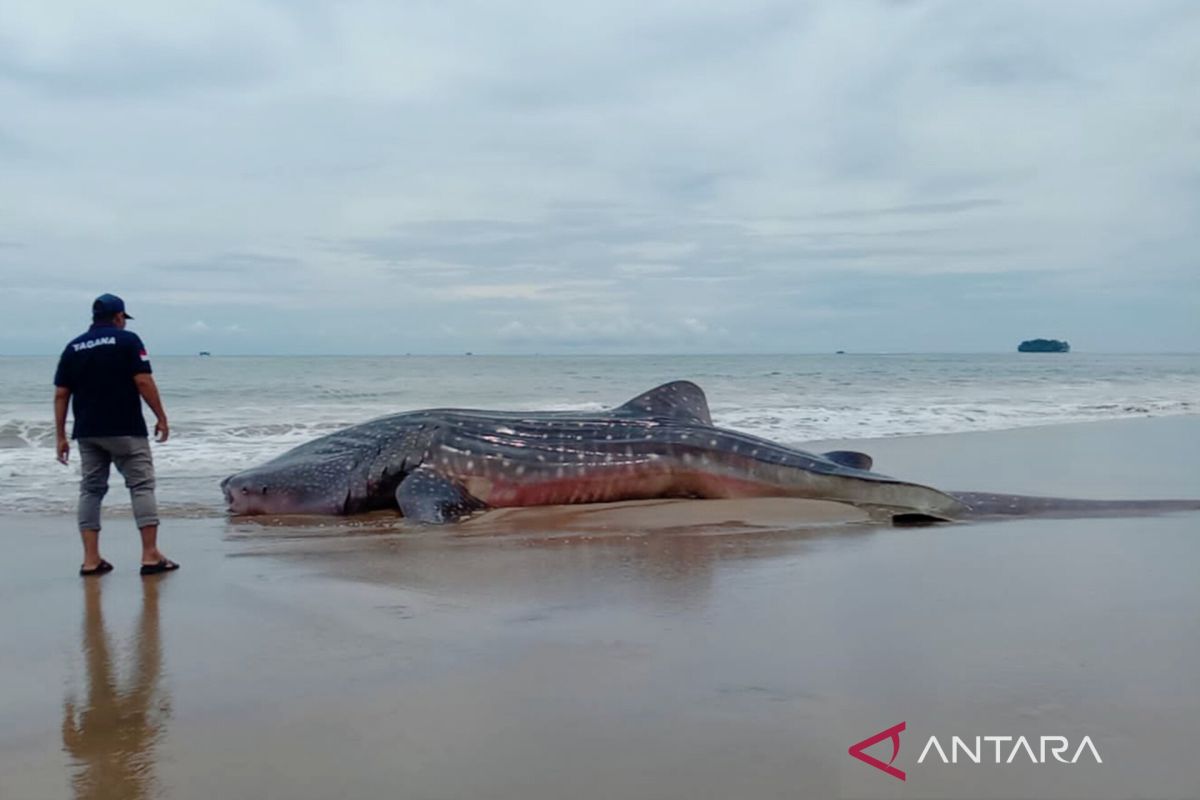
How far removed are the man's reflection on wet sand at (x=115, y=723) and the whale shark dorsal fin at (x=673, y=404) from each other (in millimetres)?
5267

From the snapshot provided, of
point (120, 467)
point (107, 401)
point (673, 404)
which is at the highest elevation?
point (107, 401)

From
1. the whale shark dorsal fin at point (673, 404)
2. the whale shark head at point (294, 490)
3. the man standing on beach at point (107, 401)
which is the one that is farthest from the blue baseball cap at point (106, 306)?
the whale shark dorsal fin at point (673, 404)

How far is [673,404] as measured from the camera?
8938 millimetres

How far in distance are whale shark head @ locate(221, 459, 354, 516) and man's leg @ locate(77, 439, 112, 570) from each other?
6.73 feet

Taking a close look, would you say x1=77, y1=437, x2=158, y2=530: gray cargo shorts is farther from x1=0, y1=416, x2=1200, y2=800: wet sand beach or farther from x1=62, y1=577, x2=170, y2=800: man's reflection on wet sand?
x1=62, y1=577, x2=170, y2=800: man's reflection on wet sand

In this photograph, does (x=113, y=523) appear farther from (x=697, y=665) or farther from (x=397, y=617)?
(x=697, y=665)

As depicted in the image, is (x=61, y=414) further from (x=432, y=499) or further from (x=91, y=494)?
(x=432, y=499)

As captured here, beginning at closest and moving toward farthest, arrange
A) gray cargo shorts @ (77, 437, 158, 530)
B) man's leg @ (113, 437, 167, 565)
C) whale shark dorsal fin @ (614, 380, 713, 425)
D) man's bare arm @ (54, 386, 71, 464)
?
man's leg @ (113, 437, 167, 565) < gray cargo shorts @ (77, 437, 158, 530) < man's bare arm @ (54, 386, 71, 464) < whale shark dorsal fin @ (614, 380, 713, 425)

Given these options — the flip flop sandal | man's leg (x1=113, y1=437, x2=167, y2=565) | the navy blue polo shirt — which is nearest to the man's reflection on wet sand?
the flip flop sandal

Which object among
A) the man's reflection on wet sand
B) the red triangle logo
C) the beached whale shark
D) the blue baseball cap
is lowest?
the man's reflection on wet sand

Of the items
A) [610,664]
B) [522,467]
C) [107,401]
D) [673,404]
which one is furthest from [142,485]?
[673,404]

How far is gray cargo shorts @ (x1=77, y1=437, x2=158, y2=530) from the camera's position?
5.91m

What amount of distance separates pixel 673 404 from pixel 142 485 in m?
4.51

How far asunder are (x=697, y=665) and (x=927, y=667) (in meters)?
0.79
